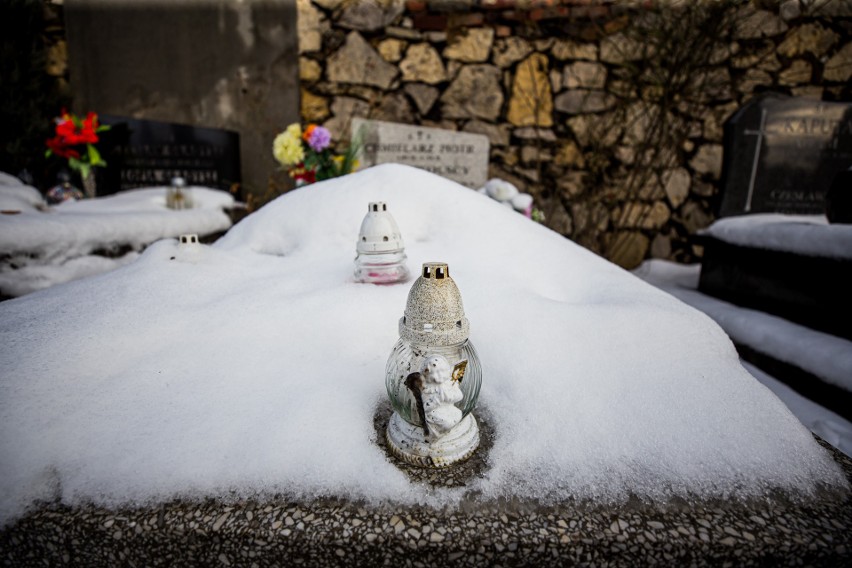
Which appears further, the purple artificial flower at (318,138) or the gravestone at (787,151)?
the gravestone at (787,151)

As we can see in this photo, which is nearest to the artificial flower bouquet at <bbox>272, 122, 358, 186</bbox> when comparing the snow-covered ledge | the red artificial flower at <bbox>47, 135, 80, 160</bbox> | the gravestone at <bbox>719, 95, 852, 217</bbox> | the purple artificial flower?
the purple artificial flower

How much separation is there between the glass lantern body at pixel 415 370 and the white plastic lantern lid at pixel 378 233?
0.38 metres

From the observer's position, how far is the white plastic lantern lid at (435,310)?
0.74 metres

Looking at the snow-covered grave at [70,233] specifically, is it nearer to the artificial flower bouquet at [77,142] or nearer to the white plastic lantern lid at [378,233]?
the artificial flower bouquet at [77,142]

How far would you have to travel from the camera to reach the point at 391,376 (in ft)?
2.61

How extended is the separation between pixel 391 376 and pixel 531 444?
0.30 metres

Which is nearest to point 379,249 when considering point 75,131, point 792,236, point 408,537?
point 408,537

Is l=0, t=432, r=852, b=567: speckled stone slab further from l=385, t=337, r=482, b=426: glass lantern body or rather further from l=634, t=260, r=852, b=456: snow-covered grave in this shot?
l=634, t=260, r=852, b=456: snow-covered grave

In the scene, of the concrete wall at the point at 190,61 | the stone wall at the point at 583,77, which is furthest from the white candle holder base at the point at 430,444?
the concrete wall at the point at 190,61

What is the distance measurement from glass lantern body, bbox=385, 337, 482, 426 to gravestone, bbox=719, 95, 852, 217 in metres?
4.24

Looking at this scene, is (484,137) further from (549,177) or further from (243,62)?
(243,62)

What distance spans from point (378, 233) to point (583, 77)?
3690 mm

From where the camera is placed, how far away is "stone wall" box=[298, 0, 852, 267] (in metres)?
3.71

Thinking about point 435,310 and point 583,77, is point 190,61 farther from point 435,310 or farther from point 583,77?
point 435,310
